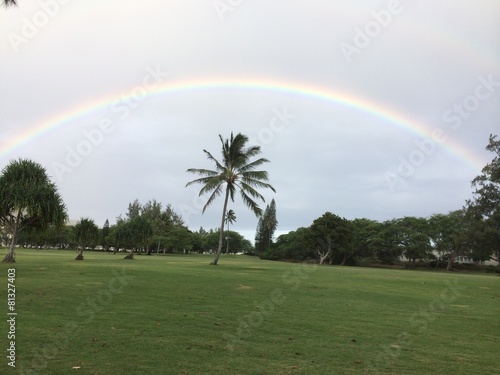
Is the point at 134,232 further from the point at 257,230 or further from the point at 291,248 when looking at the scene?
the point at 257,230

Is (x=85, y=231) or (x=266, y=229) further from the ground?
(x=266, y=229)

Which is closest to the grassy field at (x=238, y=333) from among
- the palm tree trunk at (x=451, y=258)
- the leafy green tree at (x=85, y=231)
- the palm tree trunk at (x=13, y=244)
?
the palm tree trunk at (x=13, y=244)

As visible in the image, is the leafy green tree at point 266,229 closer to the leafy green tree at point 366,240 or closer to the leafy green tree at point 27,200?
the leafy green tree at point 366,240

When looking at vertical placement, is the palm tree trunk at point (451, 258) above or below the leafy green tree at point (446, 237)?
below

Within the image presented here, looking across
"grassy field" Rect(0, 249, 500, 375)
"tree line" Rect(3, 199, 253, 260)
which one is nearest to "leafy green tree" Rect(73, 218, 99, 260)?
"tree line" Rect(3, 199, 253, 260)

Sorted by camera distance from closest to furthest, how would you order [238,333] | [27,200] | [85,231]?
1. [238,333]
2. [27,200]
3. [85,231]

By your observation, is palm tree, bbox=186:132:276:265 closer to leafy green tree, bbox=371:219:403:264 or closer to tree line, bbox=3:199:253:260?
tree line, bbox=3:199:253:260

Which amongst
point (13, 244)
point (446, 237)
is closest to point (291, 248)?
point (446, 237)

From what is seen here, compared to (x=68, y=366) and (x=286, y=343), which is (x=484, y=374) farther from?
(x=68, y=366)

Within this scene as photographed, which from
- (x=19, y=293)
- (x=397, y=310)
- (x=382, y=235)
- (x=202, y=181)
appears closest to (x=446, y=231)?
(x=382, y=235)

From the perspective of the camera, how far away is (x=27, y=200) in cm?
3139

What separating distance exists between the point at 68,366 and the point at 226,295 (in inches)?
376

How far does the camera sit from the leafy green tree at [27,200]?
103ft

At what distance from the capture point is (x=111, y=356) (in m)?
6.86
